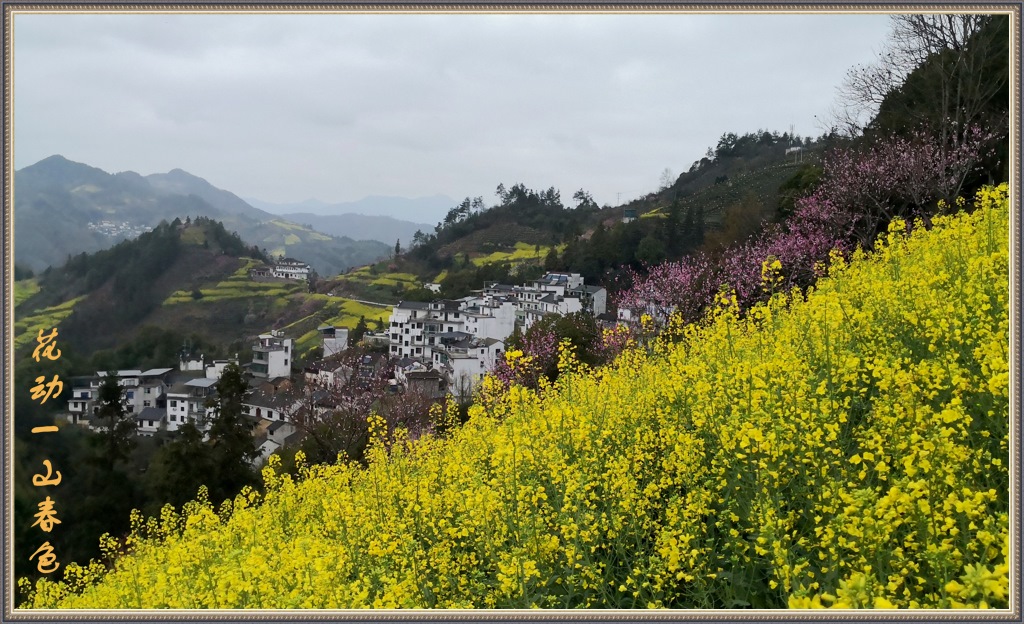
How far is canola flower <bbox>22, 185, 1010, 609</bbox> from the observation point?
3068 millimetres

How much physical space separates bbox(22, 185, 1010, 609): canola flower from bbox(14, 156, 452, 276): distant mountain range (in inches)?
140

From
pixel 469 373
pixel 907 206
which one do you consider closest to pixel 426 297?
pixel 469 373

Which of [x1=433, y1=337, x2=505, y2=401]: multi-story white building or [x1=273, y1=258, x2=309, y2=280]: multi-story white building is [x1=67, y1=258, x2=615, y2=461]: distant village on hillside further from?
[x1=273, y1=258, x2=309, y2=280]: multi-story white building

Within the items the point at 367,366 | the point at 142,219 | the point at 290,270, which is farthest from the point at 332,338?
the point at 290,270

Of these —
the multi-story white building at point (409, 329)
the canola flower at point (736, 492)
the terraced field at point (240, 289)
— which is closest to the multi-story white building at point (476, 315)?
the multi-story white building at point (409, 329)

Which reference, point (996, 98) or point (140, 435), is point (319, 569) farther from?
point (140, 435)

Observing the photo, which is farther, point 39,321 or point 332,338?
point 332,338

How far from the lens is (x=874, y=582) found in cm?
290

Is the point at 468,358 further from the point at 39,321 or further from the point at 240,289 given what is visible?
the point at 240,289

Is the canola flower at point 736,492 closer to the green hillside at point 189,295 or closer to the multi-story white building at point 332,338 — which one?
the green hillside at point 189,295

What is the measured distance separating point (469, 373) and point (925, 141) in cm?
3471

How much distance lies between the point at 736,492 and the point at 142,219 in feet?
278

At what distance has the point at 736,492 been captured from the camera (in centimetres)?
412

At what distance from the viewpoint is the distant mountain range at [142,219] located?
1439 centimetres
